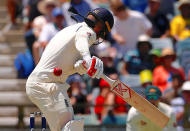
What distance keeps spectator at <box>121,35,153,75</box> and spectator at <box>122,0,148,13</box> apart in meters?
1.25

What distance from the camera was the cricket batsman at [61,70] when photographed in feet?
19.7

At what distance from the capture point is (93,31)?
6.07 m

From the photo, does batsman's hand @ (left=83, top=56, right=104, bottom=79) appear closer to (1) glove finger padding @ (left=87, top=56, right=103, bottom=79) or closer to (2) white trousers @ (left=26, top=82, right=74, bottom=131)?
(1) glove finger padding @ (left=87, top=56, right=103, bottom=79)

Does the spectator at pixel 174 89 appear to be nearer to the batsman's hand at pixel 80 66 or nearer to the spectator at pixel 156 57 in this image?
the spectator at pixel 156 57

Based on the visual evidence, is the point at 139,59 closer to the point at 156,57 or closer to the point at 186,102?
the point at 156,57

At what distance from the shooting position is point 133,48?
10.5 m

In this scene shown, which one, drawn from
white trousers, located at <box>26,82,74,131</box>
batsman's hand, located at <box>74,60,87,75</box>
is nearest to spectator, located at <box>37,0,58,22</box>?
white trousers, located at <box>26,82,74,131</box>

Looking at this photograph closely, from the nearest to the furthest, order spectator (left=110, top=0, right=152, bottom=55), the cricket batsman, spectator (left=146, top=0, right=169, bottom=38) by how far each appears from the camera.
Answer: the cricket batsman
spectator (left=110, top=0, right=152, bottom=55)
spectator (left=146, top=0, right=169, bottom=38)

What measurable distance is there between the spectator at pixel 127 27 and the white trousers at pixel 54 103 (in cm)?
455

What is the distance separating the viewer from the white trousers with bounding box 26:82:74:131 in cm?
602

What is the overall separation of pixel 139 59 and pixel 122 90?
3983 mm

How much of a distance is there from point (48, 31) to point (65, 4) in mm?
909

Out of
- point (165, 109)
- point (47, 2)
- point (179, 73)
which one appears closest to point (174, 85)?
point (179, 73)

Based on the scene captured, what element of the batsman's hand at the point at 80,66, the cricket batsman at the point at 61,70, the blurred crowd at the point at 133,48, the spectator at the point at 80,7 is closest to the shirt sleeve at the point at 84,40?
the cricket batsman at the point at 61,70
